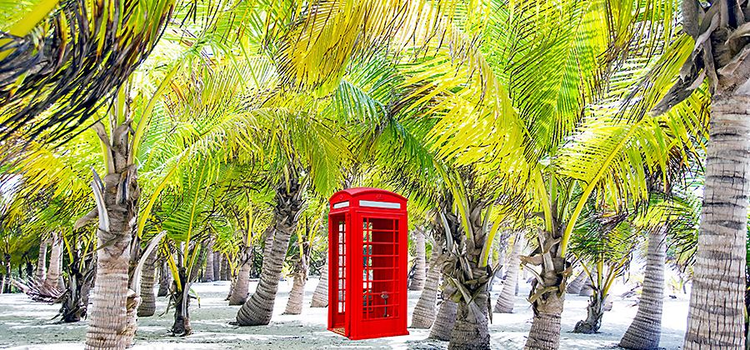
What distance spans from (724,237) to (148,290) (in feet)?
47.7

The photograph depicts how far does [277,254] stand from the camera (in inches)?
515

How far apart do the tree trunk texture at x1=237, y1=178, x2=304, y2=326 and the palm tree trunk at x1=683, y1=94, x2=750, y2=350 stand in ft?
31.4

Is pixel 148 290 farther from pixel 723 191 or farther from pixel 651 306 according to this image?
pixel 723 191

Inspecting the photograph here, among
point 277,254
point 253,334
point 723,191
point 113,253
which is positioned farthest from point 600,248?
point 113,253

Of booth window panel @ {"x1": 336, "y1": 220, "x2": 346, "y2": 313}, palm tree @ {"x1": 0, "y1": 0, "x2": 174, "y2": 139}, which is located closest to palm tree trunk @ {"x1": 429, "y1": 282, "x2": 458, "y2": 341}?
booth window panel @ {"x1": 336, "y1": 220, "x2": 346, "y2": 313}

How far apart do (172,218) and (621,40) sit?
8433 millimetres

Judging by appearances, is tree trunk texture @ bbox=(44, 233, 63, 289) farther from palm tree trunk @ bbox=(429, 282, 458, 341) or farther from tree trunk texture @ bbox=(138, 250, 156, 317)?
palm tree trunk @ bbox=(429, 282, 458, 341)

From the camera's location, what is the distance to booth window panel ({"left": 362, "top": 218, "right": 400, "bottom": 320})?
8.08m

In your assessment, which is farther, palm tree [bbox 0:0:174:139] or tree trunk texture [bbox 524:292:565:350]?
tree trunk texture [bbox 524:292:565:350]

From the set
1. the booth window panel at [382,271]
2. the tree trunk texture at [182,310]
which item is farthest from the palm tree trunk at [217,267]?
the booth window panel at [382,271]

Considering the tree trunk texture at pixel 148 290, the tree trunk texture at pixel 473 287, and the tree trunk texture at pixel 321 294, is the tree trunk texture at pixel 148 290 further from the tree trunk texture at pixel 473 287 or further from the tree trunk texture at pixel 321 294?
the tree trunk texture at pixel 473 287

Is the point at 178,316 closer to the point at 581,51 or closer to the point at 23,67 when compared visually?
the point at 581,51

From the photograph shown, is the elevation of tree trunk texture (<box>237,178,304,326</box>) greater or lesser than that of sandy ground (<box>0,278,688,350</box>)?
greater

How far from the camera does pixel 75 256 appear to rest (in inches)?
541
